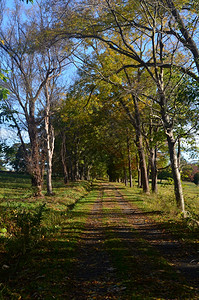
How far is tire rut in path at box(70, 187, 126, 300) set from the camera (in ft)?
13.9

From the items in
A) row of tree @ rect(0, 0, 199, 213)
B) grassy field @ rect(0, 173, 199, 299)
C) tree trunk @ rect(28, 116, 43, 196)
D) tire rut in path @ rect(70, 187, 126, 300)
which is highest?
row of tree @ rect(0, 0, 199, 213)

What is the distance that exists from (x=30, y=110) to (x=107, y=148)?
69.1 ft

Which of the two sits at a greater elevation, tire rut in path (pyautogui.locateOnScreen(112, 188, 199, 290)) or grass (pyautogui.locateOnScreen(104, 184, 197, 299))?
grass (pyautogui.locateOnScreen(104, 184, 197, 299))

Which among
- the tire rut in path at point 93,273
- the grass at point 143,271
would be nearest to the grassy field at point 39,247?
the tire rut in path at point 93,273

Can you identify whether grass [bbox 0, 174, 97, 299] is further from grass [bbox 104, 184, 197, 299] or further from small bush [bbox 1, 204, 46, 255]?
grass [bbox 104, 184, 197, 299]

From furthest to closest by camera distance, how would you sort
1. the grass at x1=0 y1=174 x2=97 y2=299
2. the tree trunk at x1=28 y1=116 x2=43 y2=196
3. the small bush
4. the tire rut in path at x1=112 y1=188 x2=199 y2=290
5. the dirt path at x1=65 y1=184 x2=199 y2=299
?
the tree trunk at x1=28 y1=116 x2=43 y2=196 → the small bush → the tire rut in path at x1=112 y1=188 x2=199 y2=290 → the grass at x1=0 y1=174 x2=97 y2=299 → the dirt path at x1=65 y1=184 x2=199 y2=299

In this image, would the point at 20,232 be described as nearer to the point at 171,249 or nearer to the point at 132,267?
the point at 132,267

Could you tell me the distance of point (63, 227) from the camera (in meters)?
9.19

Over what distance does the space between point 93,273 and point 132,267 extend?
87 centimetres

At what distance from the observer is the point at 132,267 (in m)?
5.19

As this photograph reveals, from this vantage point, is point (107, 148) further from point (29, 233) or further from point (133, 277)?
point (133, 277)

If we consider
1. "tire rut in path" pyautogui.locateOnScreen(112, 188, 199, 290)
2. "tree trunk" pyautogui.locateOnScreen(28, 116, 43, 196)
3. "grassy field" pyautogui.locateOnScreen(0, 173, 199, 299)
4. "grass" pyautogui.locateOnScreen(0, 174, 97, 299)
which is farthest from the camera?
"tree trunk" pyautogui.locateOnScreen(28, 116, 43, 196)

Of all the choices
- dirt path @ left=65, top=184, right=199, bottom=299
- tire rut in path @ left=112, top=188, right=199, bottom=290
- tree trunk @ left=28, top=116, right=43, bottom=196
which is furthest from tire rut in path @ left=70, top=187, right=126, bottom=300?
tree trunk @ left=28, top=116, right=43, bottom=196

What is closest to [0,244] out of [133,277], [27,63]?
[133,277]
